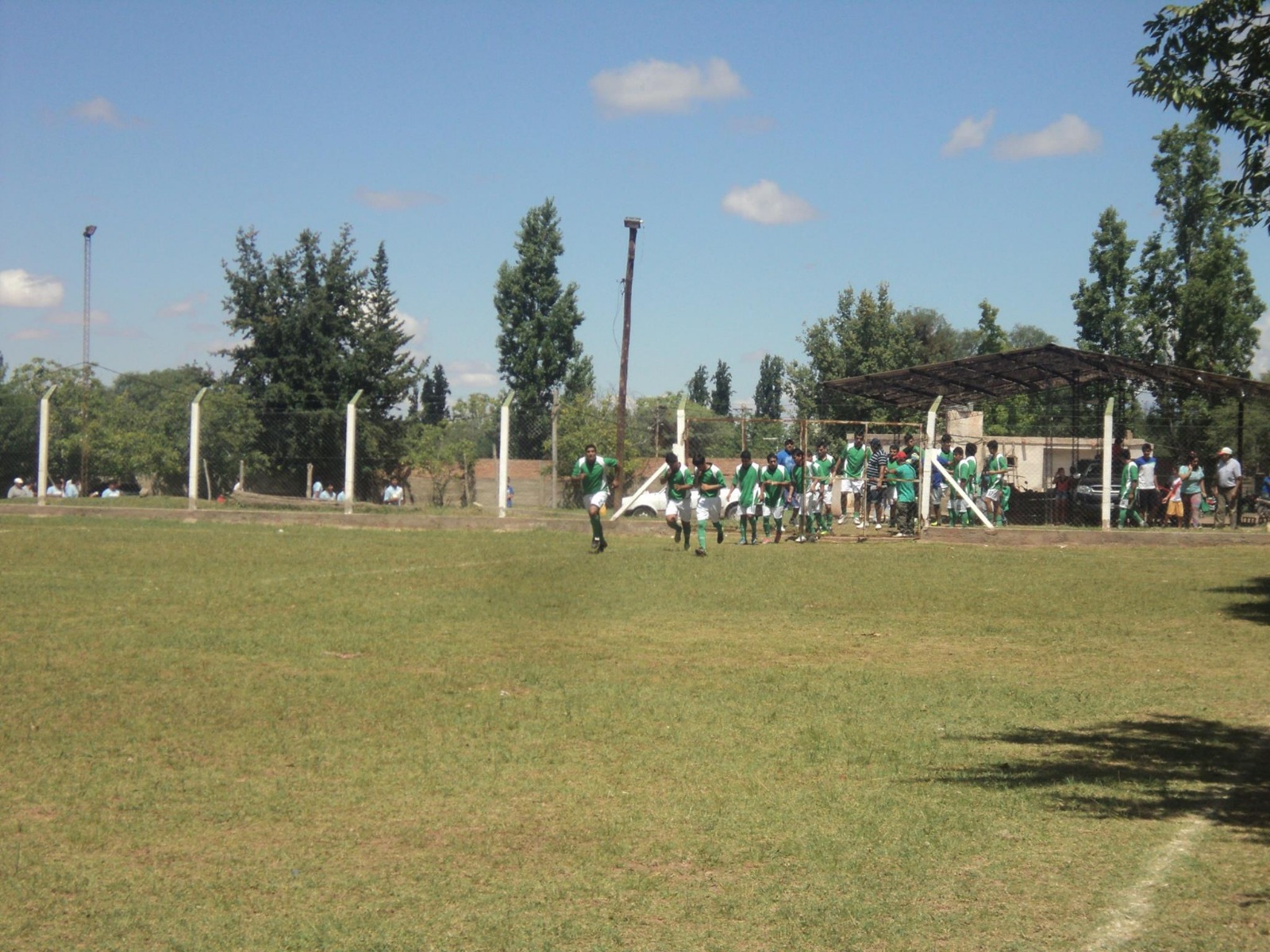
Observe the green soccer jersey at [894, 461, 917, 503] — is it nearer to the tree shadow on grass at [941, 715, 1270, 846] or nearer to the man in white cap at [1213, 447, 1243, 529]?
the man in white cap at [1213, 447, 1243, 529]

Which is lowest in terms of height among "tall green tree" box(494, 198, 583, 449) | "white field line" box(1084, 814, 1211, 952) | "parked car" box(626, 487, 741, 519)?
"white field line" box(1084, 814, 1211, 952)

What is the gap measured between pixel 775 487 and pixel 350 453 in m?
9.26

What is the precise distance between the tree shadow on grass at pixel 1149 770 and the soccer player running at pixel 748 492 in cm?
1348

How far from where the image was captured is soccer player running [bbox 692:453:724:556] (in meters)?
20.0

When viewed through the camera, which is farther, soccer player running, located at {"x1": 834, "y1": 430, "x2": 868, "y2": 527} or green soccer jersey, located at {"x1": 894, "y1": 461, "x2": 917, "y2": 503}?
soccer player running, located at {"x1": 834, "y1": 430, "x2": 868, "y2": 527}

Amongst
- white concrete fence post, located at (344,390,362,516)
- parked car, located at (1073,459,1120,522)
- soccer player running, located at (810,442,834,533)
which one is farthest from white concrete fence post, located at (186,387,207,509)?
parked car, located at (1073,459,1120,522)

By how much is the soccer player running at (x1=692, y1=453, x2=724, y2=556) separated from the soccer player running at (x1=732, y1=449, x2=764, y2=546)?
49cm

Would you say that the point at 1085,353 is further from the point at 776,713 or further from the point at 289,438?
the point at 776,713

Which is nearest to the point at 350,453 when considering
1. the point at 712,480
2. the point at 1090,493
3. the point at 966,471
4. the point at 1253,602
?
the point at 712,480

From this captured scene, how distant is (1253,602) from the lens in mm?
14102

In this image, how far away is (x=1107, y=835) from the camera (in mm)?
5984

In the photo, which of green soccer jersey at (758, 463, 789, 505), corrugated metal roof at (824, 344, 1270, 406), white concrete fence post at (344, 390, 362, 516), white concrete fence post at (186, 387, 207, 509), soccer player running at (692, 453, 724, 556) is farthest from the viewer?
white concrete fence post at (186, 387, 207, 509)

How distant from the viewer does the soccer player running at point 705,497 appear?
20.0 metres

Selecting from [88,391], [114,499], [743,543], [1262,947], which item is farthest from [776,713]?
[88,391]
